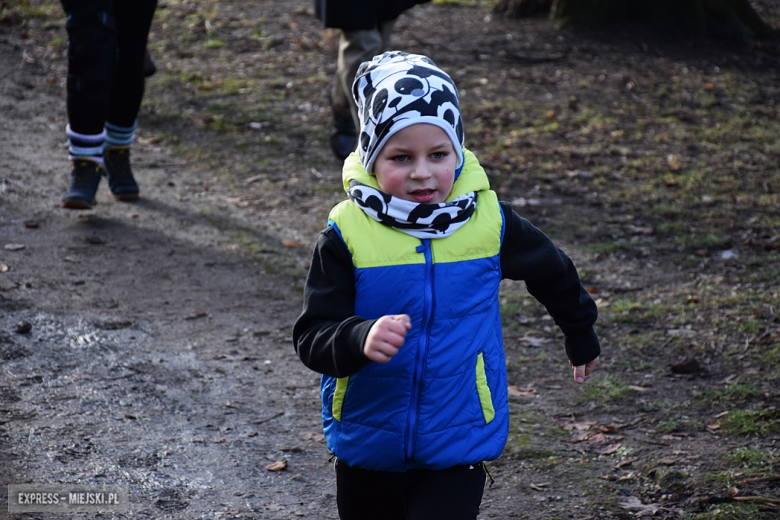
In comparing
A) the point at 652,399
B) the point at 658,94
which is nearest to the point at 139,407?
the point at 652,399

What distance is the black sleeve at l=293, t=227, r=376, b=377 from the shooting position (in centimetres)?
208

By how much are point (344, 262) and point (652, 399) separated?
213 cm

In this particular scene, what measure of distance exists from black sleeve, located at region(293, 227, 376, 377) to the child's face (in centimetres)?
23

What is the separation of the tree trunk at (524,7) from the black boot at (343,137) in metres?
5.49

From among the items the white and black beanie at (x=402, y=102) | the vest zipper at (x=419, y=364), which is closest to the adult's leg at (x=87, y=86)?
the white and black beanie at (x=402, y=102)

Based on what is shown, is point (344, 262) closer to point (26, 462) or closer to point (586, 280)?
point (26, 462)

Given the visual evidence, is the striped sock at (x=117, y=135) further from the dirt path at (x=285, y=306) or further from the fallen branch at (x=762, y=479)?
the fallen branch at (x=762, y=479)

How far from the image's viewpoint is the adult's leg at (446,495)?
7.29ft

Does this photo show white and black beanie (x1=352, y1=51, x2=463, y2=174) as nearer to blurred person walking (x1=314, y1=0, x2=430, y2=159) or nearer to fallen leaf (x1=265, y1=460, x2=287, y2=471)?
fallen leaf (x1=265, y1=460, x2=287, y2=471)

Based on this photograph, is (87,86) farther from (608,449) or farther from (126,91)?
(608,449)

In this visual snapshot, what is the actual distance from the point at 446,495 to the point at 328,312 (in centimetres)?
59

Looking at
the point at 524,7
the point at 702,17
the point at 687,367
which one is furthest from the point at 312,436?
the point at 524,7

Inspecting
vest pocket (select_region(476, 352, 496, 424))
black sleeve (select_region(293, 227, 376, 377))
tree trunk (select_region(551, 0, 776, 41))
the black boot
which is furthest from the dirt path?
tree trunk (select_region(551, 0, 776, 41))

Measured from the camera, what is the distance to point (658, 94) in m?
8.66
